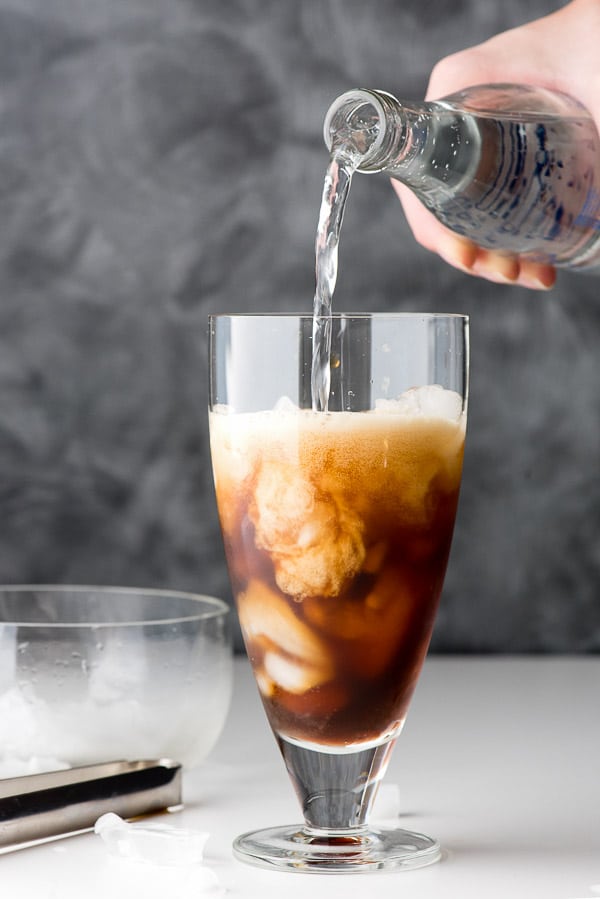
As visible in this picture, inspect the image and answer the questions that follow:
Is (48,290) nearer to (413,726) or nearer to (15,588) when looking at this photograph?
(15,588)

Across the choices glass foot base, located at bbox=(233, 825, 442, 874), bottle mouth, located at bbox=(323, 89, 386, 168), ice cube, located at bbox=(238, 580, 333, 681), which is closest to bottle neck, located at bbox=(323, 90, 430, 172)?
bottle mouth, located at bbox=(323, 89, 386, 168)

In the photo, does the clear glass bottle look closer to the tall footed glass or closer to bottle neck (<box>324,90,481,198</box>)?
bottle neck (<box>324,90,481,198</box>)

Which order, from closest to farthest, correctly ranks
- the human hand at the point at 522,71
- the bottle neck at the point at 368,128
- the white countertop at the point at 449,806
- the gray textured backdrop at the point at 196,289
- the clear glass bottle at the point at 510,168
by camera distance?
the white countertop at the point at 449,806 → the bottle neck at the point at 368,128 → the clear glass bottle at the point at 510,168 → the human hand at the point at 522,71 → the gray textured backdrop at the point at 196,289

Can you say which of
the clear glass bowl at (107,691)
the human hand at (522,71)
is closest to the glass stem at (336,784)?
the clear glass bowl at (107,691)

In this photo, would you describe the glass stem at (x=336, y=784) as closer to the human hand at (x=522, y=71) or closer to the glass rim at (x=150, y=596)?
the glass rim at (x=150, y=596)

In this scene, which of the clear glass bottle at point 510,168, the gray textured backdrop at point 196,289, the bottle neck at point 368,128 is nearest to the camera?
the bottle neck at point 368,128

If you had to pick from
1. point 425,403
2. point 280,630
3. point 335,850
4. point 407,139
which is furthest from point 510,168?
point 335,850

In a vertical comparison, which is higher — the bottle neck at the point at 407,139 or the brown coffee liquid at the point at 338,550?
the bottle neck at the point at 407,139
